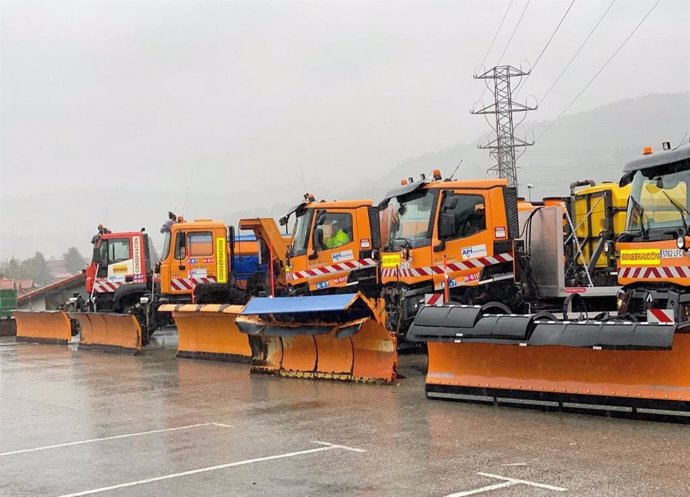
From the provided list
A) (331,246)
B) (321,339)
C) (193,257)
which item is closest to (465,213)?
(321,339)

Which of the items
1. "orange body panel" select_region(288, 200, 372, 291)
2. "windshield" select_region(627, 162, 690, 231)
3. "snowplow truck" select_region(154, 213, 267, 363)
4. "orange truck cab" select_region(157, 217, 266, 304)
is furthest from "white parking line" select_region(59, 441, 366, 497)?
"orange truck cab" select_region(157, 217, 266, 304)

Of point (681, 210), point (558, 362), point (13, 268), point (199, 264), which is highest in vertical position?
point (13, 268)

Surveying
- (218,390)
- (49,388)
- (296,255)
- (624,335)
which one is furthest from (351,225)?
(624,335)

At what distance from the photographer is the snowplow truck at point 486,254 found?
1255 centimetres

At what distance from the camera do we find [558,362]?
8844 millimetres

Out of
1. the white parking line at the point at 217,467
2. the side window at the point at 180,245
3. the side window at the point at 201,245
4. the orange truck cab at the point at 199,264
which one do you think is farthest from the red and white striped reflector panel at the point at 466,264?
the side window at the point at 180,245

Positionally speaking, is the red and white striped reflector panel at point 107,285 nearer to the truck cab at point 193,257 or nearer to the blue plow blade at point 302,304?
the truck cab at point 193,257

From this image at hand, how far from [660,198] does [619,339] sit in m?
2.61

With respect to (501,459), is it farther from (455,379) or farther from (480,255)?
(480,255)

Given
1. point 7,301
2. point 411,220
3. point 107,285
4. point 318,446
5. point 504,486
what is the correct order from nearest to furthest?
point 504,486
point 318,446
point 411,220
point 107,285
point 7,301

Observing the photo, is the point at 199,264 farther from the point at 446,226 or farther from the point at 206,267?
the point at 446,226

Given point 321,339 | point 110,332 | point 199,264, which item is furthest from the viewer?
point 199,264

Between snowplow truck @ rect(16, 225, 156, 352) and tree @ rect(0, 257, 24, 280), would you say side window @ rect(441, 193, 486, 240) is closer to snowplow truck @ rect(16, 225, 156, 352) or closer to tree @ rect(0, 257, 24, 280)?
snowplow truck @ rect(16, 225, 156, 352)

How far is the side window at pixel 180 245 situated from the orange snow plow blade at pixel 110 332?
2354mm
